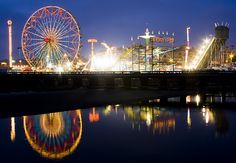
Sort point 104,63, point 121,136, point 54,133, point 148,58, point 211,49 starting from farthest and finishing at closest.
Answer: point 148,58, point 104,63, point 211,49, point 54,133, point 121,136

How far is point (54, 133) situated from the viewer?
84.7ft

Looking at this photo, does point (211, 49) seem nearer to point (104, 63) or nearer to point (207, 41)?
point (207, 41)

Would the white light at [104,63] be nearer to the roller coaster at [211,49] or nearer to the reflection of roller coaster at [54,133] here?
the roller coaster at [211,49]

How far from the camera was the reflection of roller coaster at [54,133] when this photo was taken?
67.6ft

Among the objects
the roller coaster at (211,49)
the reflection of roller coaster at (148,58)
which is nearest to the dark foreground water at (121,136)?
the roller coaster at (211,49)

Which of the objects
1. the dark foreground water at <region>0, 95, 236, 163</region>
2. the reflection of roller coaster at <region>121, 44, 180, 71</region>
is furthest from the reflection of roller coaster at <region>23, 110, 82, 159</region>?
the reflection of roller coaster at <region>121, 44, 180, 71</region>

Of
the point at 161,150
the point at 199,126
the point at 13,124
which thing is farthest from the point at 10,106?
the point at 161,150

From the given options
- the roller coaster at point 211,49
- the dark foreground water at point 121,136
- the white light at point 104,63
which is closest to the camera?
the dark foreground water at point 121,136

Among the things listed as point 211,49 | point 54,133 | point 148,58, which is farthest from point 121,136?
point 148,58

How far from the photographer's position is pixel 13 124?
28.3 metres

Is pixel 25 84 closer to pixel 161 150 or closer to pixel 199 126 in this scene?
pixel 199 126

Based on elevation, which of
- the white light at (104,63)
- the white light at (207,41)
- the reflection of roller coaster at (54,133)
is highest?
the white light at (207,41)

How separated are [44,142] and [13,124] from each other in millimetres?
6389

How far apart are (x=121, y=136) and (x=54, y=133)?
5183 mm
